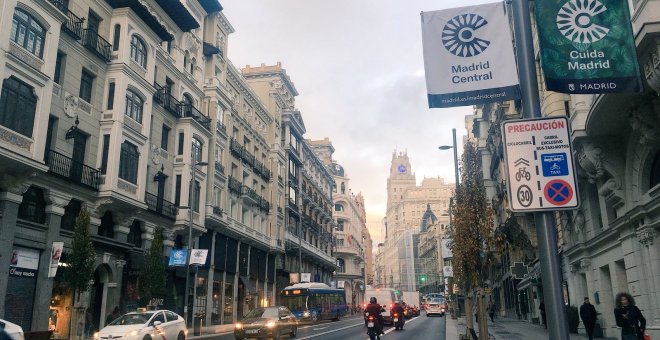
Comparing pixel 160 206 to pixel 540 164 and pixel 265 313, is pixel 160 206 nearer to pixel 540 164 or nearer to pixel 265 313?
pixel 265 313

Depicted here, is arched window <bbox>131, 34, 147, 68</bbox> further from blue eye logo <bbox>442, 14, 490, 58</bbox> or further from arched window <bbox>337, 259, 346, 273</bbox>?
arched window <bbox>337, 259, 346, 273</bbox>

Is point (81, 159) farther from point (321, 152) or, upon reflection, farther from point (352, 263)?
point (352, 263)

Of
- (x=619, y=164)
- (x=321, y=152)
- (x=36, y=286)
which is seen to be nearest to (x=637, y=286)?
(x=619, y=164)

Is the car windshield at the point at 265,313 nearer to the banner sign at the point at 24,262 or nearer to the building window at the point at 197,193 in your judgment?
the banner sign at the point at 24,262

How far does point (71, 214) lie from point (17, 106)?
6102mm

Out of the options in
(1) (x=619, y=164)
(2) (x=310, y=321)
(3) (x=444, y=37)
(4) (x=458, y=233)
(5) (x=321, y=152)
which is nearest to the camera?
(3) (x=444, y=37)

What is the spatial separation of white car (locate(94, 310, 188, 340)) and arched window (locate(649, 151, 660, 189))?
17.0 metres

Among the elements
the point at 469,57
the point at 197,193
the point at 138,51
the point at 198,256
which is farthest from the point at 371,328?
the point at 197,193

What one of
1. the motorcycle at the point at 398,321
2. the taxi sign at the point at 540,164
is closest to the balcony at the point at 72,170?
the motorcycle at the point at 398,321

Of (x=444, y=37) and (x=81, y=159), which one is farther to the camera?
(x=81, y=159)

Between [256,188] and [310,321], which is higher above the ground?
[256,188]

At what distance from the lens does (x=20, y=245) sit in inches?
870

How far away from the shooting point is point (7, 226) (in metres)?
21.3

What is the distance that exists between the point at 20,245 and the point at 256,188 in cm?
2970
